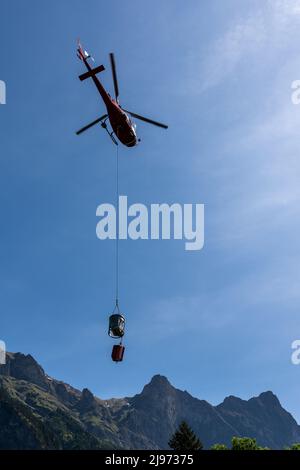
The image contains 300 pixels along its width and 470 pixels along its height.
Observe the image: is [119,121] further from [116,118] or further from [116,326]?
[116,326]

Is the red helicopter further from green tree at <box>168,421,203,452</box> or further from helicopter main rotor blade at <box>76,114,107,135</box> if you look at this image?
green tree at <box>168,421,203,452</box>

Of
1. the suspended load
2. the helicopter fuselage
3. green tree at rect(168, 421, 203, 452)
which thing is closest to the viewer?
the suspended load

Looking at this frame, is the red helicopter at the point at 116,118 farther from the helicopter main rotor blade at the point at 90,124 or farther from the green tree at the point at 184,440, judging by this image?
the green tree at the point at 184,440

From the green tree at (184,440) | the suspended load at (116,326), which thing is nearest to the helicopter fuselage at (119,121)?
the suspended load at (116,326)

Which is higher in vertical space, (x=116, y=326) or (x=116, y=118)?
(x=116, y=118)

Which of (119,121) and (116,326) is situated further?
(119,121)

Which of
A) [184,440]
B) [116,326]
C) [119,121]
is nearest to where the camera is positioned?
[116,326]

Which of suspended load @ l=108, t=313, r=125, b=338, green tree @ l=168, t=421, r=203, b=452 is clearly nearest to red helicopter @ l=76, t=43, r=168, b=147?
suspended load @ l=108, t=313, r=125, b=338

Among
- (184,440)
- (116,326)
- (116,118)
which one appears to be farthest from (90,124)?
(184,440)
